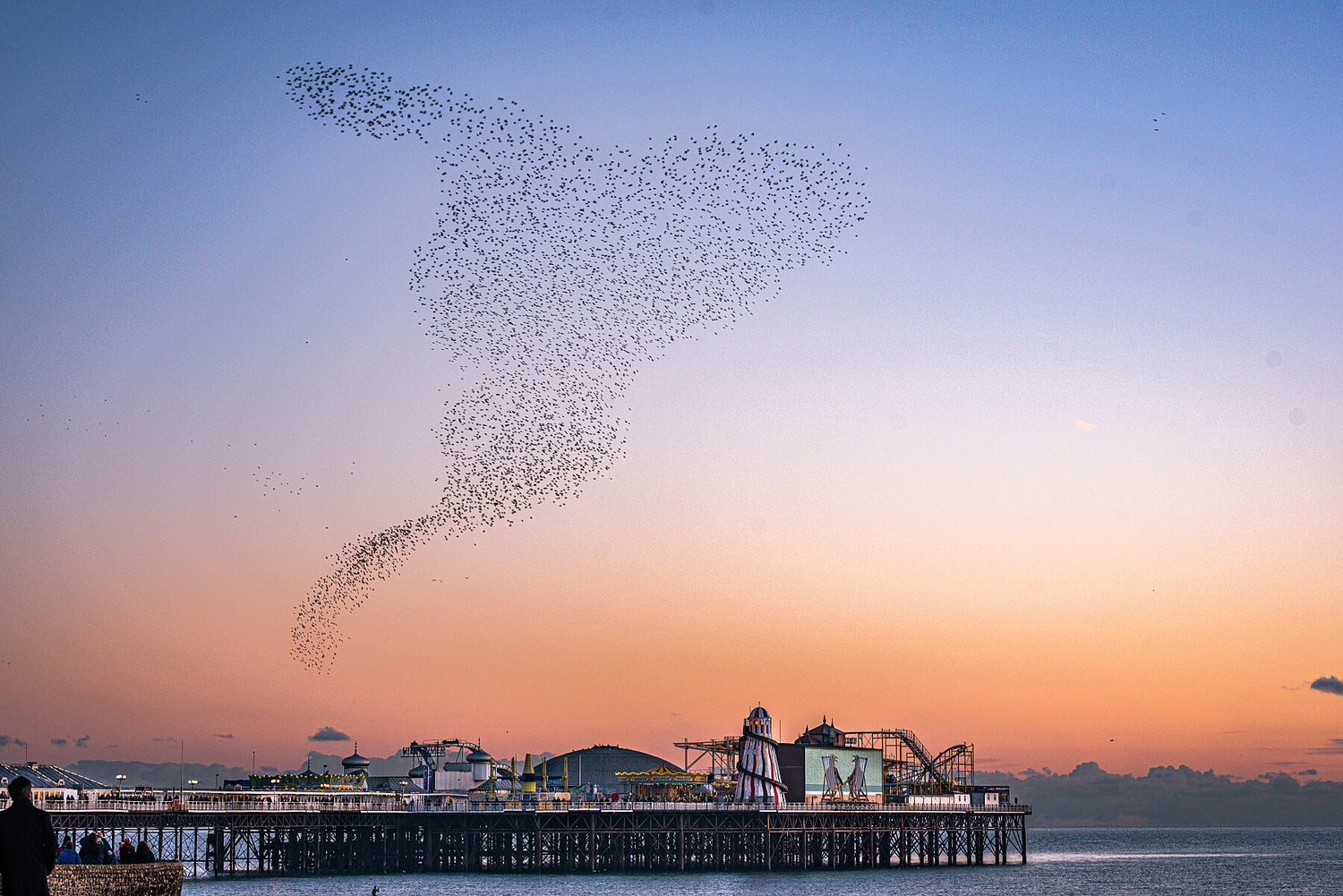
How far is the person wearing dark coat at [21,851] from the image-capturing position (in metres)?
18.9

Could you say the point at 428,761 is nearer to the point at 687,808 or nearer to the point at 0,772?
the point at 687,808

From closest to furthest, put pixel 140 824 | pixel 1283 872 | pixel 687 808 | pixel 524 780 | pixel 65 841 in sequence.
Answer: pixel 65 841 < pixel 140 824 < pixel 687 808 < pixel 524 780 < pixel 1283 872

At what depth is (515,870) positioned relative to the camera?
3698 inches

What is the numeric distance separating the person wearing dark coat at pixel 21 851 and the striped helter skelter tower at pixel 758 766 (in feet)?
262

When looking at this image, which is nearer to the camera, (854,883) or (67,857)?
(67,857)

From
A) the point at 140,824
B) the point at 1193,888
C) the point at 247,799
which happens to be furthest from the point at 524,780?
the point at 1193,888

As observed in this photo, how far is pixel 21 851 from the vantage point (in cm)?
1902

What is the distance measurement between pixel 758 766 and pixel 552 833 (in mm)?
15214

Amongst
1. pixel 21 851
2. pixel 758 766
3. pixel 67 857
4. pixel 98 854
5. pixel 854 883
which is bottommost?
pixel 854 883

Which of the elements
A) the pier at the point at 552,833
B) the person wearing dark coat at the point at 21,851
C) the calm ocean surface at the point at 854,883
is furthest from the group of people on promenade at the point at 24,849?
the pier at the point at 552,833

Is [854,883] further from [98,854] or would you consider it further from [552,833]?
[98,854]

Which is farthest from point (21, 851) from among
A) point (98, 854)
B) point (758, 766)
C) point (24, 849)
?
point (758, 766)

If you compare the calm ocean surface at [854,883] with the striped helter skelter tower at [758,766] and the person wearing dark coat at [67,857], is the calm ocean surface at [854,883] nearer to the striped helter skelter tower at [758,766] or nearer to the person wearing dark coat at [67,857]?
the striped helter skelter tower at [758,766]

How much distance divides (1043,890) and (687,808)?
23826 millimetres
